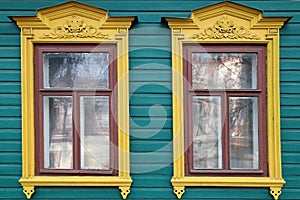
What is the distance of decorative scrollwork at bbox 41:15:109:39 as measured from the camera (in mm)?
3648

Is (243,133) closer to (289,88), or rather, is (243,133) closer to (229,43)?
(289,88)

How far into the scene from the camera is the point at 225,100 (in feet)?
12.1

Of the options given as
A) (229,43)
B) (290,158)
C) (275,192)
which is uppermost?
(229,43)

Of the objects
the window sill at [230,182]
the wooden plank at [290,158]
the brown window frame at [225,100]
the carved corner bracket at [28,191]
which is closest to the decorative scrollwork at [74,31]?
the brown window frame at [225,100]

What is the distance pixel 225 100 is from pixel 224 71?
28 centimetres

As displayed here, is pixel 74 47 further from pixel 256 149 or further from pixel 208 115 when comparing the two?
pixel 256 149

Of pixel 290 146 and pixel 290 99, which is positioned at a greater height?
pixel 290 99

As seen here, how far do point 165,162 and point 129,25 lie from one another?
1.31 m

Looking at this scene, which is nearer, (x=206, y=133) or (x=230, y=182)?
(x=230, y=182)

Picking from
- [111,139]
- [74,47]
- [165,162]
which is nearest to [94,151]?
[111,139]

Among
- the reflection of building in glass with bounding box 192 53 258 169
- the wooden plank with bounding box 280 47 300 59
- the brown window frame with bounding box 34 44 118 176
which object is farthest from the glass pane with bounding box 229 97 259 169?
the brown window frame with bounding box 34 44 118 176

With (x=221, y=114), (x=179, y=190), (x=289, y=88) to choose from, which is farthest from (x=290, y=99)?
(x=179, y=190)

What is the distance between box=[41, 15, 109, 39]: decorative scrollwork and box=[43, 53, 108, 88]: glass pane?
0.17 m

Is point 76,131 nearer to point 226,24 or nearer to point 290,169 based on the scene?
point 226,24
